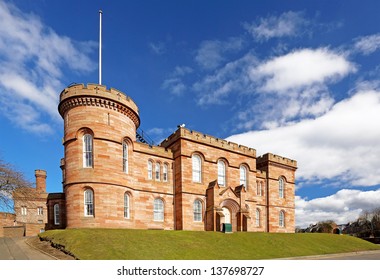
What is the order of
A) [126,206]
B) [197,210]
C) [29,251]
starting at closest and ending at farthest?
[29,251] < [126,206] < [197,210]

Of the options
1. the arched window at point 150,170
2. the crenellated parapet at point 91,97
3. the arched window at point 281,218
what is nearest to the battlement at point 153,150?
the arched window at point 150,170

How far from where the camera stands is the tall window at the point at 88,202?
23.1 metres

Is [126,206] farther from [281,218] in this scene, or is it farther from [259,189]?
[281,218]

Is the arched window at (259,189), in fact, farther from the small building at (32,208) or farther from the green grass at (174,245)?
the small building at (32,208)

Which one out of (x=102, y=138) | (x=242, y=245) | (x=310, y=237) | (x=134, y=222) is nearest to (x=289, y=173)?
(x=310, y=237)

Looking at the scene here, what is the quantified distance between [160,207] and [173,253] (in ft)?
38.4

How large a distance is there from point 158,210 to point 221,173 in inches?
357

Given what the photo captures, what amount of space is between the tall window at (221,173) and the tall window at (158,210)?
25.4ft

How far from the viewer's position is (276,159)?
40281mm

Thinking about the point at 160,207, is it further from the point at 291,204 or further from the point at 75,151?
the point at 291,204

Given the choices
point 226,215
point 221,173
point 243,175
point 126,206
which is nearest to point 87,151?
point 126,206

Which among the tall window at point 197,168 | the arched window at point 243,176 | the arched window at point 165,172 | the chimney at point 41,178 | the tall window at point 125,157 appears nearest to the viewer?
the tall window at point 125,157

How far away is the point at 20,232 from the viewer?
34812 millimetres

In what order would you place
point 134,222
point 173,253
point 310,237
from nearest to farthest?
1. point 173,253
2. point 134,222
3. point 310,237
